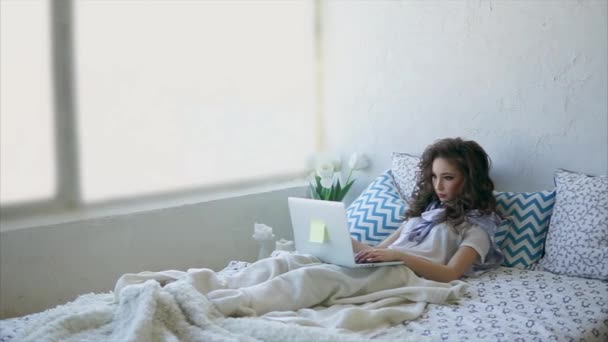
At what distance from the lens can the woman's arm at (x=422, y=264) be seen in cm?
229

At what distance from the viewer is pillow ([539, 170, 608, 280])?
95.9 inches

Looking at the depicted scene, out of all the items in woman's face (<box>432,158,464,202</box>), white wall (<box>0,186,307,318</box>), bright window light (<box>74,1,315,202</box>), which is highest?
bright window light (<box>74,1,315,202</box>)

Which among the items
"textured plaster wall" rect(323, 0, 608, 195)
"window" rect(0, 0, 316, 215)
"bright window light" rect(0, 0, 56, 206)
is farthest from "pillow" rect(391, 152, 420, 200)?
"bright window light" rect(0, 0, 56, 206)

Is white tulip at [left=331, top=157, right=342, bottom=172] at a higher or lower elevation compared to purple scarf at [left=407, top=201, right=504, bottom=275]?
higher

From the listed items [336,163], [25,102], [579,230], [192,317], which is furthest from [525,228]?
[25,102]

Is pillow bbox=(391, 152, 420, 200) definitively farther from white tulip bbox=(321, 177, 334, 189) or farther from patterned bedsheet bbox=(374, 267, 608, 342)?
patterned bedsheet bbox=(374, 267, 608, 342)

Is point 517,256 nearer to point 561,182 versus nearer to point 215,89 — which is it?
point 561,182

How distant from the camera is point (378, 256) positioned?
2275 millimetres

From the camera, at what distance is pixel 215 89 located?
3365 mm

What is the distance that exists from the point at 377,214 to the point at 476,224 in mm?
499

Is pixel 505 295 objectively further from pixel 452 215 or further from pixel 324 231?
pixel 324 231

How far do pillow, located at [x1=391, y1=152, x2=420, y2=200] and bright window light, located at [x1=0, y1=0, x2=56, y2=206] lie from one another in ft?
4.43

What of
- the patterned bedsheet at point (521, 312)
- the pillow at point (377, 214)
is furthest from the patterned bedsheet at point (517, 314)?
the pillow at point (377, 214)

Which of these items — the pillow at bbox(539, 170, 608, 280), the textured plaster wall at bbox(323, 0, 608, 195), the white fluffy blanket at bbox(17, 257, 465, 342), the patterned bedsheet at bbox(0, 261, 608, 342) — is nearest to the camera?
the white fluffy blanket at bbox(17, 257, 465, 342)
